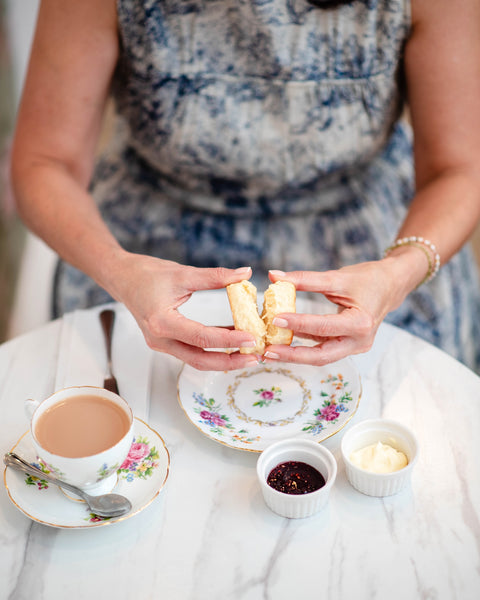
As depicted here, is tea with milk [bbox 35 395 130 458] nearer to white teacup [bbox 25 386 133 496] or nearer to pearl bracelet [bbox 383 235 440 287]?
white teacup [bbox 25 386 133 496]

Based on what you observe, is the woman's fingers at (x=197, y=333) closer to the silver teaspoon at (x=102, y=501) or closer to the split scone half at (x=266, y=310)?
the split scone half at (x=266, y=310)

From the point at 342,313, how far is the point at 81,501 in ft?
1.66

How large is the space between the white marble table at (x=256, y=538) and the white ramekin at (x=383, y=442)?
21 millimetres

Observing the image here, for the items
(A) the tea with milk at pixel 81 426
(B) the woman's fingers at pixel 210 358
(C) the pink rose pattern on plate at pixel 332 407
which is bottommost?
(C) the pink rose pattern on plate at pixel 332 407

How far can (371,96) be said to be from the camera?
4.58 feet

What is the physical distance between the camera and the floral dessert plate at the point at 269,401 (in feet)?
3.24

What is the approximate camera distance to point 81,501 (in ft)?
2.81

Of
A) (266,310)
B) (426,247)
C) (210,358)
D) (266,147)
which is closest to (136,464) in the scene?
(210,358)

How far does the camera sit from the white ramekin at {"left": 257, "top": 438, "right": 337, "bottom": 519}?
2.72 ft

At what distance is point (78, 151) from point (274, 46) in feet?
1.74

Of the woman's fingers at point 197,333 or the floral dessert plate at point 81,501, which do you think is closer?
the floral dessert plate at point 81,501

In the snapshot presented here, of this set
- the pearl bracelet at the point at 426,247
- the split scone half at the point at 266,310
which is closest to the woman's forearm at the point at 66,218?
the split scone half at the point at 266,310

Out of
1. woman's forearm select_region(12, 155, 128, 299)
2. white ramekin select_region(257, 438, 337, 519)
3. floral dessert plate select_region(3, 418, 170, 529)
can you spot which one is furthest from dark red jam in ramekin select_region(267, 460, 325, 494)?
woman's forearm select_region(12, 155, 128, 299)

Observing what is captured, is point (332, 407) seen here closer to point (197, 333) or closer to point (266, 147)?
point (197, 333)
